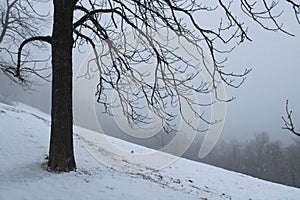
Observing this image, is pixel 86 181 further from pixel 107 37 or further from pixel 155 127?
pixel 107 37

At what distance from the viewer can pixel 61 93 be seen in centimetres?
645

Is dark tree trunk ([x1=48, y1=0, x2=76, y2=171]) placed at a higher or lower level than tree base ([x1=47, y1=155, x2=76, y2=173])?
higher

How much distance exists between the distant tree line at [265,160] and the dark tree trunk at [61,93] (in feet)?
169

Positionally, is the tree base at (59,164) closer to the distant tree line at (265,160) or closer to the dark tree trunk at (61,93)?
the dark tree trunk at (61,93)

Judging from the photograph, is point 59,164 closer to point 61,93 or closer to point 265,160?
point 61,93

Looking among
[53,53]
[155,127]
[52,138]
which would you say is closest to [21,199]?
[52,138]

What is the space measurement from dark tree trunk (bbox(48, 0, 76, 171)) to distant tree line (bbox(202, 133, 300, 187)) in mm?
51583

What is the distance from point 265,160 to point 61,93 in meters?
63.3

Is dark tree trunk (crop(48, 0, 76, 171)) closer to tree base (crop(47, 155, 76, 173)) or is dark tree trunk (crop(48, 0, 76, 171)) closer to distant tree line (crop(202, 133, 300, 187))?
tree base (crop(47, 155, 76, 173))

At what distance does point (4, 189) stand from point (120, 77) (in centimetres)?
436

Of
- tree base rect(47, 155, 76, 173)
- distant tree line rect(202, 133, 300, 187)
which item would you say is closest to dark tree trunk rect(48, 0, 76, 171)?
tree base rect(47, 155, 76, 173)

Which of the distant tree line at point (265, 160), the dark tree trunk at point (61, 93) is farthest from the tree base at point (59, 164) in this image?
the distant tree line at point (265, 160)

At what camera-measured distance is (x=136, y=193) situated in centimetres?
617

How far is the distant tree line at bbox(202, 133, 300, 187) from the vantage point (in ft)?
182
